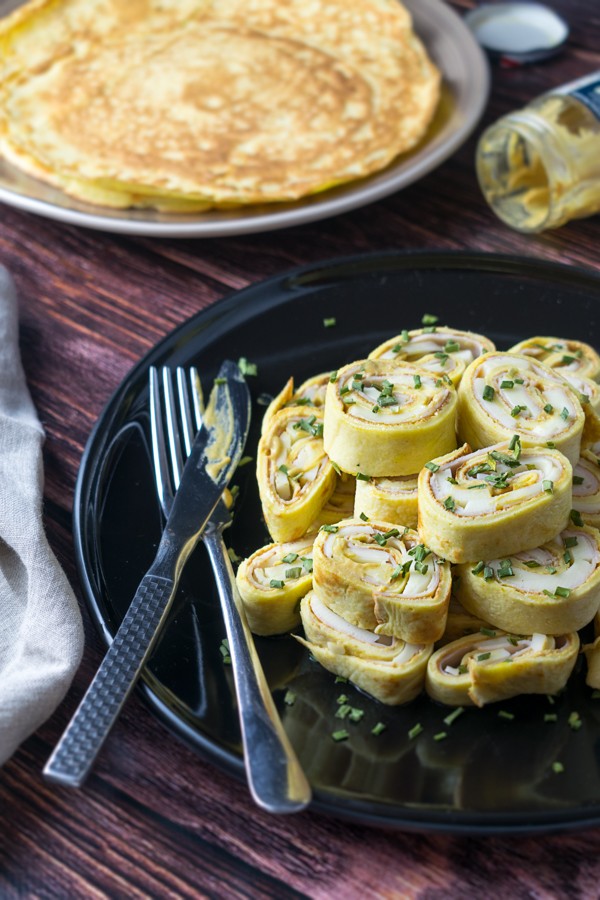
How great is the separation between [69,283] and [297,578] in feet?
3.59

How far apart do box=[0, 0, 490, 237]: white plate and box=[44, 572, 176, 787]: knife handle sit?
94 centimetres

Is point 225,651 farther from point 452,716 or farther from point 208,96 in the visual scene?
point 208,96

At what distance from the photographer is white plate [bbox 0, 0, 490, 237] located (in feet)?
6.79

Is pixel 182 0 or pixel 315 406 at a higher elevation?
pixel 182 0

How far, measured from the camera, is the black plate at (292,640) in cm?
116

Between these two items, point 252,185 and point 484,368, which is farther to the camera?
point 252,185

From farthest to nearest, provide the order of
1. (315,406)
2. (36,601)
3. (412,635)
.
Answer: (315,406), (36,601), (412,635)

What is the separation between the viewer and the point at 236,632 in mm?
1313

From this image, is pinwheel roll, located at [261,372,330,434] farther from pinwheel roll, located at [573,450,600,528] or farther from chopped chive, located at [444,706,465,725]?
chopped chive, located at [444,706,465,725]

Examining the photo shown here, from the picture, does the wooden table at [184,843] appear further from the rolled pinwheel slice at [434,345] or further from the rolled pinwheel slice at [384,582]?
the rolled pinwheel slice at [434,345]

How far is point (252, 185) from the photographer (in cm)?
214

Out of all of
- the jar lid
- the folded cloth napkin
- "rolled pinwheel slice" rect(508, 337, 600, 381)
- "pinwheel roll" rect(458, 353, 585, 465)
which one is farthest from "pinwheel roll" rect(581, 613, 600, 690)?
the jar lid

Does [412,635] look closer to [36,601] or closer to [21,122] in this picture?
[36,601]

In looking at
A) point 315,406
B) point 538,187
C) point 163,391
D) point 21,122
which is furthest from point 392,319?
point 21,122
